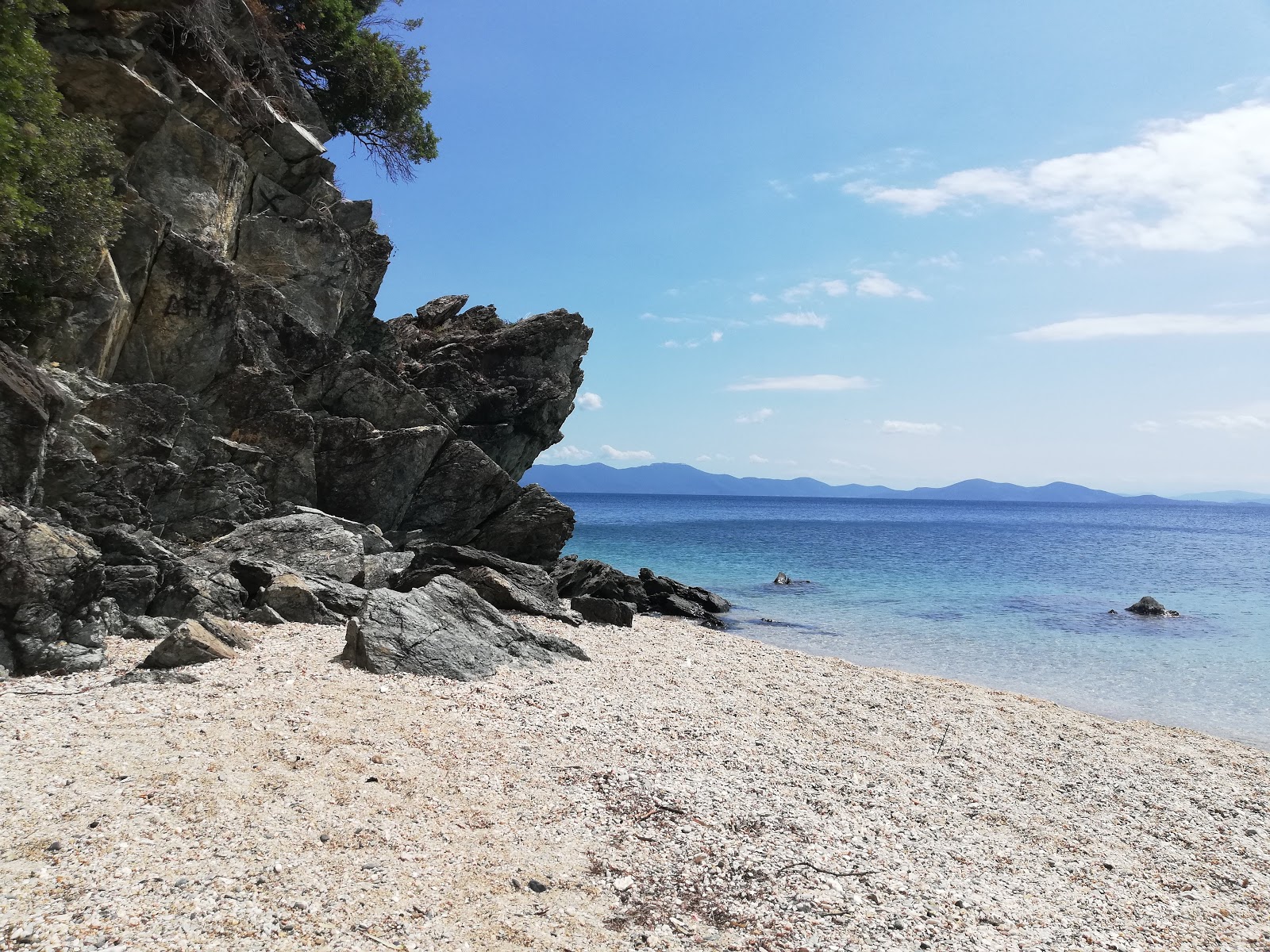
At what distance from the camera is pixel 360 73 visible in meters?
32.7

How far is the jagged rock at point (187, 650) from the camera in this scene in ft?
39.5

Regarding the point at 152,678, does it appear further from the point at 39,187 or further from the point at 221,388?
the point at 221,388

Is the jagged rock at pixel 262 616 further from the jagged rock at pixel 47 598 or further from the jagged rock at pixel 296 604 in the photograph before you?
the jagged rock at pixel 47 598

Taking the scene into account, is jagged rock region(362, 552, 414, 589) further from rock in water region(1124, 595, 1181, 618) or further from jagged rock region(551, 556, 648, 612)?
rock in water region(1124, 595, 1181, 618)

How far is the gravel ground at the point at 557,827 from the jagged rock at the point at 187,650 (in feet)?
1.52

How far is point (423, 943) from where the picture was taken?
644 cm

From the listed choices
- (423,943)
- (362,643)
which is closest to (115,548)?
(362,643)

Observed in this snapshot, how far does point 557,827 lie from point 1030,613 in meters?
36.8

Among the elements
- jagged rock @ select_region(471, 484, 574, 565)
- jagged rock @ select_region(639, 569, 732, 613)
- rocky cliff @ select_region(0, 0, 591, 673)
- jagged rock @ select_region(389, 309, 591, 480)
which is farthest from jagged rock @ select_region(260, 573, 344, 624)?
jagged rock @ select_region(639, 569, 732, 613)

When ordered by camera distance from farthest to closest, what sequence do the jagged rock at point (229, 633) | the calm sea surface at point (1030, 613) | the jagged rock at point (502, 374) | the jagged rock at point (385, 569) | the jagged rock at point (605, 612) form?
the jagged rock at point (502, 374) < the jagged rock at point (605, 612) < the calm sea surface at point (1030, 613) < the jagged rock at point (385, 569) < the jagged rock at point (229, 633)

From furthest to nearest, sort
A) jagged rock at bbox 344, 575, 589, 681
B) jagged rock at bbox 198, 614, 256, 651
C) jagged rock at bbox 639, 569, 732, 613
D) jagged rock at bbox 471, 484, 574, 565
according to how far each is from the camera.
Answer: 1. jagged rock at bbox 639, 569, 732, 613
2. jagged rock at bbox 471, 484, 574, 565
3. jagged rock at bbox 344, 575, 589, 681
4. jagged rock at bbox 198, 614, 256, 651

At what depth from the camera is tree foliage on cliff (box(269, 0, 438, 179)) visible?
30.8m

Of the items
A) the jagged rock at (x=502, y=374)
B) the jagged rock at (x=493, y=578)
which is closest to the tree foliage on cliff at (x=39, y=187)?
the jagged rock at (x=493, y=578)

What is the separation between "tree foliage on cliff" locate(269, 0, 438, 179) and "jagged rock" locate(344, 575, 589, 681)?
1007 inches
